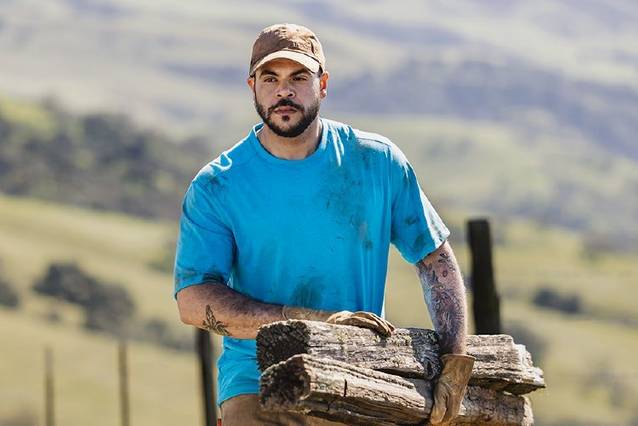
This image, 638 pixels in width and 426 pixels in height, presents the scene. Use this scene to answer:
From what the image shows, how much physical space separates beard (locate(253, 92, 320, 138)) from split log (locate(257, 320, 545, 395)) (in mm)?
745

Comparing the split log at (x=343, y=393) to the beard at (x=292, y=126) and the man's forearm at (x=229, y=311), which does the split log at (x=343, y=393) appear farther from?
the beard at (x=292, y=126)

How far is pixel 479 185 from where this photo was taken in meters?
197

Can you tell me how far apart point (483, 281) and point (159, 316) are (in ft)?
210

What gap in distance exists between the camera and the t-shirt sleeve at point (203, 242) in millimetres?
5961

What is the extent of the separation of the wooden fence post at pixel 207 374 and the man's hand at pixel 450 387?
701 cm

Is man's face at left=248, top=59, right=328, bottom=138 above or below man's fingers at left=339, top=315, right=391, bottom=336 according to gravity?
above

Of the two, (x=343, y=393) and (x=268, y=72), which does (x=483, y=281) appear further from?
(x=343, y=393)

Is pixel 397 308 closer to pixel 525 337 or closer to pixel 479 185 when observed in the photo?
pixel 525 337

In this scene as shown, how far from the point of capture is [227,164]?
602 centimetres

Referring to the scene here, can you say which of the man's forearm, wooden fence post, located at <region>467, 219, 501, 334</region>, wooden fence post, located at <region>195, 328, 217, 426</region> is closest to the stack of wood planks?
the man's forearm

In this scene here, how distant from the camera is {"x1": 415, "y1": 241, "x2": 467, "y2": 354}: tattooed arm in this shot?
19.7 feet

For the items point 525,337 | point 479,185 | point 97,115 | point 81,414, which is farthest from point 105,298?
point 479,185

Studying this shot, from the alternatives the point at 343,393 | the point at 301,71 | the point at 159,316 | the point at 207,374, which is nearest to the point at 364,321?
the point at 343,393

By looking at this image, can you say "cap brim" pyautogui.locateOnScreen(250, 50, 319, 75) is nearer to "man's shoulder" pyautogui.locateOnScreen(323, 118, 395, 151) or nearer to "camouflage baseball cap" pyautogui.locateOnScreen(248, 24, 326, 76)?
"camouflage baseball cap" pyautogui.locateOnScreen(248, 24, 326, 76)
